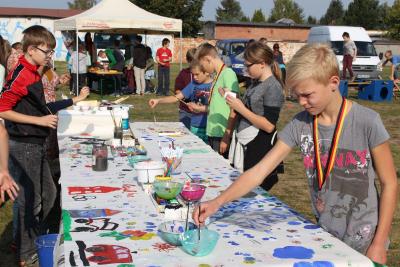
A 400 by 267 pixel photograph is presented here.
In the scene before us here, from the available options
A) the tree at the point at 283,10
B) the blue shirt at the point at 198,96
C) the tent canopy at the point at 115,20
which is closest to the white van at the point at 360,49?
the tent canopy at the point at 115,20

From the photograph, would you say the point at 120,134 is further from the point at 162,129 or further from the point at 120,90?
the point at 120,90

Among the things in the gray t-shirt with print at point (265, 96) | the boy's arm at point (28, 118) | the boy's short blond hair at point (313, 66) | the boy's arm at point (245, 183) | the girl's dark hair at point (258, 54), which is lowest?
the boy's arm at point (245, 183)

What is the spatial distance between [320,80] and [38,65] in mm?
2148

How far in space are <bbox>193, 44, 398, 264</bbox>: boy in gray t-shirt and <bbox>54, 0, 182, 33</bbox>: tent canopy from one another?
12.4 m

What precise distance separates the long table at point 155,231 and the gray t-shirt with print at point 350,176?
0.11 meters

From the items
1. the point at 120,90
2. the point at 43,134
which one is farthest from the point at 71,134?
the point at 120,90

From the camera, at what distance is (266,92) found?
3697 millimetres

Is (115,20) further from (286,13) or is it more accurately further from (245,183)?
(286,13)

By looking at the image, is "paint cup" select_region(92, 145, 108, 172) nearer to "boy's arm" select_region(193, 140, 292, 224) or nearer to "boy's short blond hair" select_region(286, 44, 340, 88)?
"boy's arm" select_region(193, 140, 292, 224)

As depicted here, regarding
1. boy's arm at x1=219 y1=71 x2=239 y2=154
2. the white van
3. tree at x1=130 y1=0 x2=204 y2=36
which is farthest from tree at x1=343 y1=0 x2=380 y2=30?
boy's arm at x1=219 y1=71 x2=239 y2=154

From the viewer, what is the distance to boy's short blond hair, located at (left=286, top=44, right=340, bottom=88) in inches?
83.1

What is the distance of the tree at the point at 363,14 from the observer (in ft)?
227

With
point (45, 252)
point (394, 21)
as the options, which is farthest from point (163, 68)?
point (394, 21)

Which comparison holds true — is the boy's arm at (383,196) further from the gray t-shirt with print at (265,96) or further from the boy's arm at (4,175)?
Answer: the boy's arm at (4,175)
